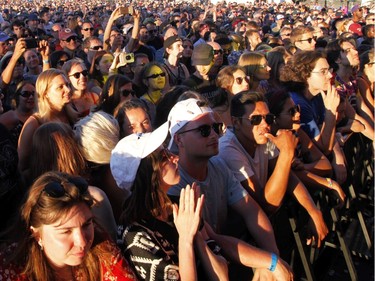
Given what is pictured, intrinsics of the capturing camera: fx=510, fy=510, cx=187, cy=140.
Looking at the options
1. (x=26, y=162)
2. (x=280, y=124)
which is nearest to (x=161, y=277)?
(x=26, y=162)

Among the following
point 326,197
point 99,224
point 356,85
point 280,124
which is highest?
point 99,224

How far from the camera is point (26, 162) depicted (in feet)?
11.4

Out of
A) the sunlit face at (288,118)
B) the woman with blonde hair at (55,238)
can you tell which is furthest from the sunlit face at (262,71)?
the woman with blonde hair at (55,238)

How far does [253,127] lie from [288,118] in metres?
0.60

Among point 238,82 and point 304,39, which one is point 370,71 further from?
point 238,82

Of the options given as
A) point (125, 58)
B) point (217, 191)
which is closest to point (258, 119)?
point (217, 191)

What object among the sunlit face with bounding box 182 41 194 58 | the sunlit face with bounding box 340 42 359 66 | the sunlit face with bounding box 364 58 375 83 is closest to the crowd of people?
the sunlit face with bounding box 340 42 359 66

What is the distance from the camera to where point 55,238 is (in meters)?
2.10

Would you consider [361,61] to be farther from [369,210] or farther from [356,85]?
[369,210]

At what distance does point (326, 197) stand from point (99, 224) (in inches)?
87.1

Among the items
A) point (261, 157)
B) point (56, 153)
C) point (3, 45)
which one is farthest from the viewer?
point (3, 45)

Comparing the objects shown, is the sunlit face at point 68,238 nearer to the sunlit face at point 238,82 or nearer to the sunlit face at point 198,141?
the sunlit face at point 198,141

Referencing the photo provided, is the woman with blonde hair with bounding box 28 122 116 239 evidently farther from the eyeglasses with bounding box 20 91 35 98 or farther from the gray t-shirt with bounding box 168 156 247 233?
the eyeglasses with bounding box 20 91 35 98

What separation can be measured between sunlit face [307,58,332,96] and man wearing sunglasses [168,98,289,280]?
1958mm
